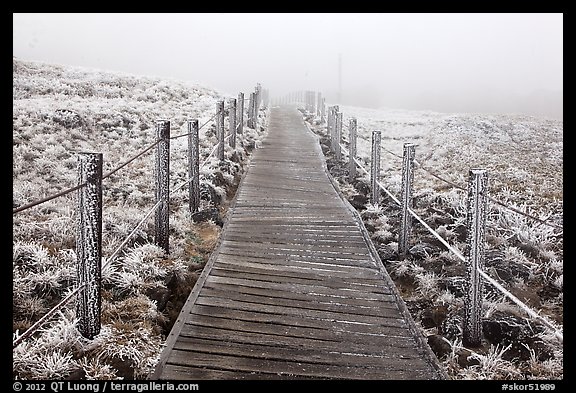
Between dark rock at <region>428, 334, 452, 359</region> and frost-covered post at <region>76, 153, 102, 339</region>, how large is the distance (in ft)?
10.2

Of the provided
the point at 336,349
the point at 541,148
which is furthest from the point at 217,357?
the point at 541,148

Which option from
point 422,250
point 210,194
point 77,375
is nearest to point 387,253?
point 422,250

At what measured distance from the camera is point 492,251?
7195 mm

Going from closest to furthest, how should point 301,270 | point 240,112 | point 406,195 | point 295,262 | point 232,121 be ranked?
→ point 301,270
point 295,262
point 406,195
point 232,121
point 240,112

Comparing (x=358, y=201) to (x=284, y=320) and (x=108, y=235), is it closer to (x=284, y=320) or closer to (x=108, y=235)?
(x=108, y=235)

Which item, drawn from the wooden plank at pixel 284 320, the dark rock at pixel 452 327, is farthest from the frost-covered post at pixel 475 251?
the wooden plank at pixel 284 320

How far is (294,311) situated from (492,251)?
4.01 meters

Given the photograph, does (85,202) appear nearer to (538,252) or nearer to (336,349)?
(336,349)

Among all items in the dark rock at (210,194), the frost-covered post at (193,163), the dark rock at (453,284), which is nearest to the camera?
the dark rock at (453,284)

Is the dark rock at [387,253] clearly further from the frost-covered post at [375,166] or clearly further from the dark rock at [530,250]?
the dark rock at [530,250]

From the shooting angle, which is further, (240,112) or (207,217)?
(240,112)

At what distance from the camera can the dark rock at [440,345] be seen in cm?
441

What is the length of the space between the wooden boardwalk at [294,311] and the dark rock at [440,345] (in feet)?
1.02
